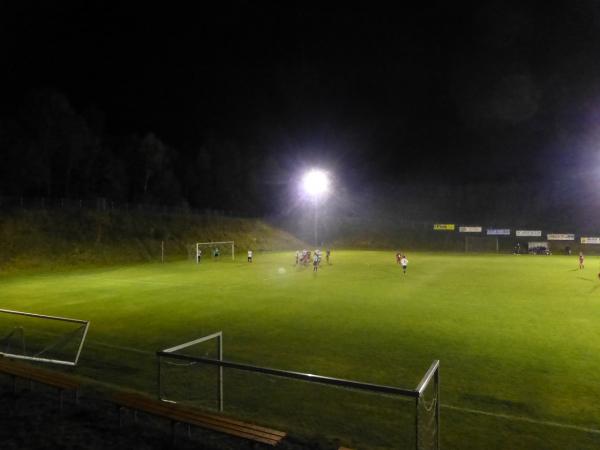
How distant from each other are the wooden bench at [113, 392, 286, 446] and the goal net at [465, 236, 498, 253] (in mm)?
72571

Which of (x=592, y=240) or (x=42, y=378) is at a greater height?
(x=592, y=240)

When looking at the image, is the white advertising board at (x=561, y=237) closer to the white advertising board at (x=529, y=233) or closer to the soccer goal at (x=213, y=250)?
the white advertising board at (x=529, y=233)

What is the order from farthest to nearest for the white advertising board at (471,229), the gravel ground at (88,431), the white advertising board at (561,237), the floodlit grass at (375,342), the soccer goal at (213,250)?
the white advertising board at (471,229), the white advertising board at (561,237), the soccer goal at (213,250), the floodlit grass at (375,342), the gravel ground at (88,431)

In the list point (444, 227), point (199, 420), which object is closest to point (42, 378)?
point (199, 420)

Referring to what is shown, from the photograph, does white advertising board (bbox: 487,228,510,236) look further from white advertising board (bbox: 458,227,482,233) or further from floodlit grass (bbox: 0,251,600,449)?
floodlit grass (bbox: 0,251,600,449)

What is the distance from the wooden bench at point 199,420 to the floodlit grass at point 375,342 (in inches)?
39.2

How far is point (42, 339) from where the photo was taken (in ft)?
41.7

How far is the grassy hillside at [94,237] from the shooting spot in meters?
36.3

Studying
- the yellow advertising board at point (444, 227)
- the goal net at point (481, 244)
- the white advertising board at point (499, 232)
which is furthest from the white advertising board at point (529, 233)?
the yellow advertising board at point (444, 227)

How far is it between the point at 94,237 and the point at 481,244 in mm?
60050

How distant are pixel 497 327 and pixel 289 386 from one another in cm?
898

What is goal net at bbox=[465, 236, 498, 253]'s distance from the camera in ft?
236

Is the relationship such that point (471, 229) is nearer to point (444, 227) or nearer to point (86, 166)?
point (444, 227)

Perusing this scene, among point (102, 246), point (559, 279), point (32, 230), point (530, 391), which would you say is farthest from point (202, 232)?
point (530, 391)
